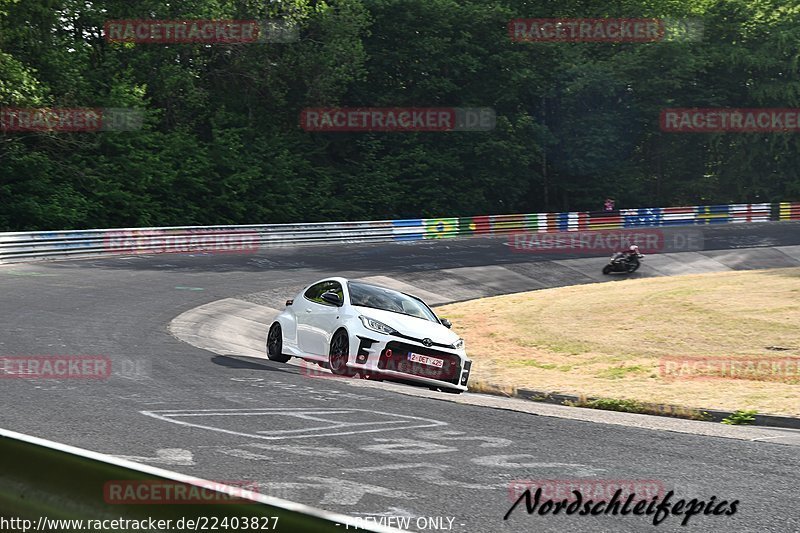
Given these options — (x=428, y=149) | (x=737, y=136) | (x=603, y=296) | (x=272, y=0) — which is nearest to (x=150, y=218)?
(x=272, y=0)

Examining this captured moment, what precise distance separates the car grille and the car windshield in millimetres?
1113

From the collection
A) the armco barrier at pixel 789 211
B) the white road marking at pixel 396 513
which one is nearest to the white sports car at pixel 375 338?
the white road marking at pixel 396 513

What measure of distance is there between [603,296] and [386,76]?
31772 mm

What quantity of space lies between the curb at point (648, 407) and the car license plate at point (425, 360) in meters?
1.53

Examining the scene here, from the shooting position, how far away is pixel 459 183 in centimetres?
5900

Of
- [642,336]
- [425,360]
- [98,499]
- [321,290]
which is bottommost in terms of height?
[642,336]

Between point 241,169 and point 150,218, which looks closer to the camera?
point 150,218

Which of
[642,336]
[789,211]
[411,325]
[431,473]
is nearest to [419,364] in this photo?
[411,325]

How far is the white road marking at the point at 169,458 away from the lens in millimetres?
7066

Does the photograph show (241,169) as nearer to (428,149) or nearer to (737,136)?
(428,149)

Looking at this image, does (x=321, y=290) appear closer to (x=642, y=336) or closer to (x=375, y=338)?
(x=375, y=338)

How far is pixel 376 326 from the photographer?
13.8m

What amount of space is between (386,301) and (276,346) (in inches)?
82.6

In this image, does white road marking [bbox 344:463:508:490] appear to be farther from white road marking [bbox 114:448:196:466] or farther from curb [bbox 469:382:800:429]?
curb [bbox 469:382:800:429]
